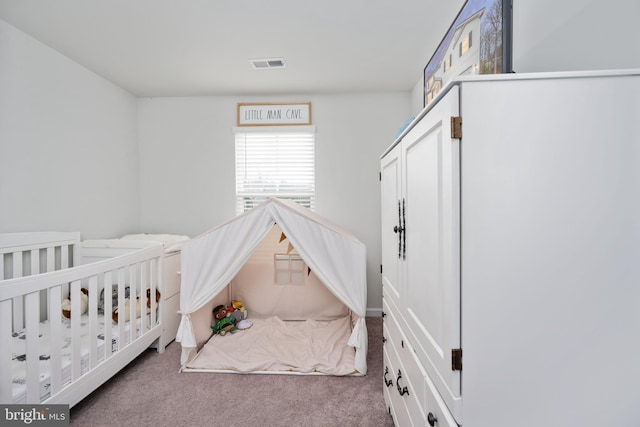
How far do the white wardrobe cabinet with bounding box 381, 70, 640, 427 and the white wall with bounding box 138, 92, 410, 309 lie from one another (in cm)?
241

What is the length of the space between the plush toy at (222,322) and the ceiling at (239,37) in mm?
2151

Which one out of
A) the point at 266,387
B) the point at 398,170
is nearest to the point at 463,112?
the point at 398,170

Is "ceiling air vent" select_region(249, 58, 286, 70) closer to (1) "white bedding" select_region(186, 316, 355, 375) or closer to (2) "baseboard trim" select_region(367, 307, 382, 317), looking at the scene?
(1) "white bedding" select_region(186, 316, 355, 375)

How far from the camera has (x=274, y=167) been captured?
3.27 metres

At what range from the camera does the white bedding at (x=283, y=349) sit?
6.83 ft

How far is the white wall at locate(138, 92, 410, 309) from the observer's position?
3.18 m

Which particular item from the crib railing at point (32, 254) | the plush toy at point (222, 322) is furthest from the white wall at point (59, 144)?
the plush toy at point (222, 322)

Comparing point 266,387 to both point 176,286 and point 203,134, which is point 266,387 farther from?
point 203,134

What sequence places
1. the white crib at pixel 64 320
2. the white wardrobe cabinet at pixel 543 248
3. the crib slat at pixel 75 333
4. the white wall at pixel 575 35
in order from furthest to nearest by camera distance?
the crib slat at pixel 75 333, the white crib at pixel 64 320, the white wall at pixel 575 35, the white wardrobe cabinet at pixel 543 248

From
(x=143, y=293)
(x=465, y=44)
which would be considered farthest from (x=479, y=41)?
(x=143, y=293)

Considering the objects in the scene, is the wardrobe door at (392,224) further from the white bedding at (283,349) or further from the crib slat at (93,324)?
the crib slat at (93,324)

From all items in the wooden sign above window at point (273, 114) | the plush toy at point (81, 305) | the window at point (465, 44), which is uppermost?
the wooden sign above window at point (273, 114)

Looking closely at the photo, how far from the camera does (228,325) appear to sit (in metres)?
2.58

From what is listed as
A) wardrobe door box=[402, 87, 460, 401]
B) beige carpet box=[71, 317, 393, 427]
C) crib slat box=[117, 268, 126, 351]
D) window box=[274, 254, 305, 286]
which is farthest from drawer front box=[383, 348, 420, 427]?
crib slat box=[117, 268, 126, 351]
